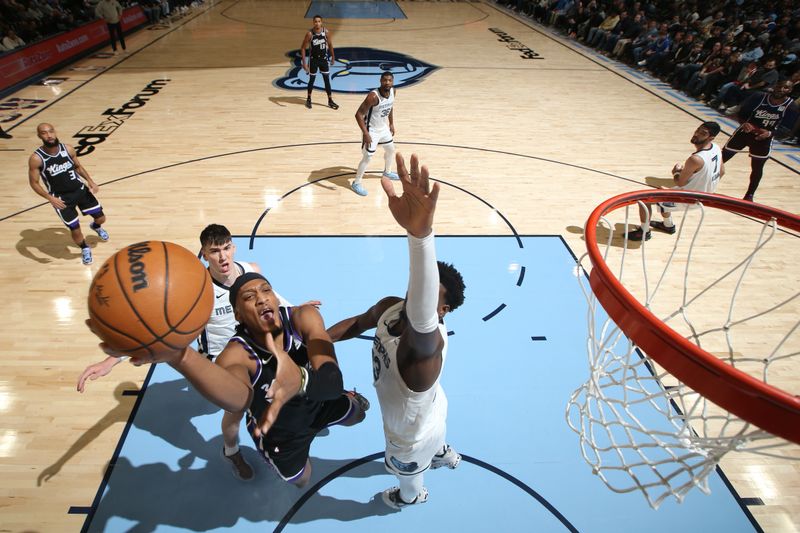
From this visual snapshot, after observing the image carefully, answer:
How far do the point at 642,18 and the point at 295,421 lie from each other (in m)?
17.3

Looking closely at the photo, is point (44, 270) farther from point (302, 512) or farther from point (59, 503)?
point (302, 512)

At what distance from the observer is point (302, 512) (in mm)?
2865

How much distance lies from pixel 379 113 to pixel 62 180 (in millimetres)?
3609

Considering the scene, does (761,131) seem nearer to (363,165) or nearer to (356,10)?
(363,165)

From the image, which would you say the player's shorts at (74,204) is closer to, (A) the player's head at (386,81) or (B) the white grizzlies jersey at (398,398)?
(A) the player's head at (386,81)

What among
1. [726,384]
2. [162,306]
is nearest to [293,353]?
[162,306]

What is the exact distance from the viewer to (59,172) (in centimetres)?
452

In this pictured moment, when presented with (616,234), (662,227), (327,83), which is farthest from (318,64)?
(662,227)

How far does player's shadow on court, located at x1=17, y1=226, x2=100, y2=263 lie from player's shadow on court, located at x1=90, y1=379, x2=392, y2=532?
112 inches

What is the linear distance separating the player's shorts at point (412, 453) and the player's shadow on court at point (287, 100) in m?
8.94

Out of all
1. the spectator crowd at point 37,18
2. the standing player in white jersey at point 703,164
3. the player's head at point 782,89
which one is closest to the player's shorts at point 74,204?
the standing player in white jersey at point 703,164

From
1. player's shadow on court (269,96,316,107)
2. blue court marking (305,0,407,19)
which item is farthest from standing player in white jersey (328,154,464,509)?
blue court marking (305,0,407,19)

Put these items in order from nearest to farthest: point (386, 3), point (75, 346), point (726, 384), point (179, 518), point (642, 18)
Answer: point (726, 384) < point (179, 518) < point (75, 346) < point (642, 18) < point (386, 3)

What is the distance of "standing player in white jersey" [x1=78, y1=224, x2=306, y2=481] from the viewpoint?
2.88 metres
